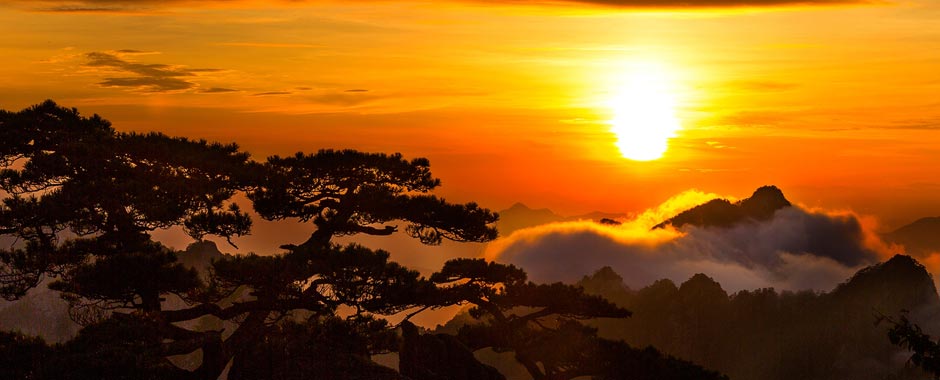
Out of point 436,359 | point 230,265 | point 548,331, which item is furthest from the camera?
point 548,331

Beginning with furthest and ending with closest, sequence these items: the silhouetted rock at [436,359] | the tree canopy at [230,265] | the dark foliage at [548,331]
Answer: the dark foliage at [548,331] < the silhouetted rock at [436,359] < the tree canopy at [230,265]

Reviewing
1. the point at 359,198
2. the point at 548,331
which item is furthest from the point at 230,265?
the point at 548,331

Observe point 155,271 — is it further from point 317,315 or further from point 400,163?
point 400,163

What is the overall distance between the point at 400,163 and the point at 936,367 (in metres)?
26.2

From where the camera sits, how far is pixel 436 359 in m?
50.9

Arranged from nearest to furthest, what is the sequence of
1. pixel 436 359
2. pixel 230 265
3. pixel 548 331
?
pixel 230 265
pixel 436 359
pixel 548 331

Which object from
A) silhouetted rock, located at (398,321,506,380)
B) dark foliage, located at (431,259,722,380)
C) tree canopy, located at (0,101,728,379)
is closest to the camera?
tree canopy, located at (0,101,728,379)

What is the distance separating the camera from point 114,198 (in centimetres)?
4612

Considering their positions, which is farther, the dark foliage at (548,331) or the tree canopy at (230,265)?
the dark foliage at (548,331)

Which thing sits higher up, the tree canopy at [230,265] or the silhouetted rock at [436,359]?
the tree canopy at [230,265]

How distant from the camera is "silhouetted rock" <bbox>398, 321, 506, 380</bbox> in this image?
5038 cm

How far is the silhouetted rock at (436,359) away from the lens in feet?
165

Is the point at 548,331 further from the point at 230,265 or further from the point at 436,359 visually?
the point at 230,265

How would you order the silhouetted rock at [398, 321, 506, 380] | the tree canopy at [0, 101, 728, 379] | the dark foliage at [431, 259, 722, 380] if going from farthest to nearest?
the dark foliage at [431, 259, 722, 380]
the silhouetted rock at [398, 321, 506, 380]
the tree canopy at [0, 101, 728, 379]
